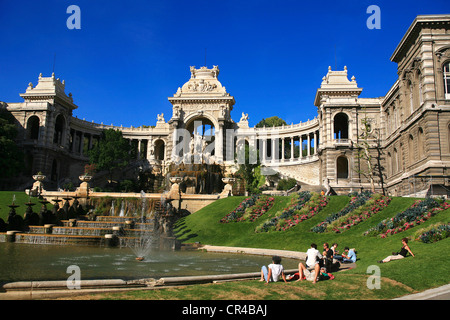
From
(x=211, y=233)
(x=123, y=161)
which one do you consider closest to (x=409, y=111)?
(x=211, y=233)

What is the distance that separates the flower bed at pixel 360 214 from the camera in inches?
1024

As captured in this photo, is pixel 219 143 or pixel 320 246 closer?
pixel 320 246

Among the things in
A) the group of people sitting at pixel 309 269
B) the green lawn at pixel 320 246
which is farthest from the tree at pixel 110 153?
the group of people sitting at pixel 309 269

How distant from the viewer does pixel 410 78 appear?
4425cm

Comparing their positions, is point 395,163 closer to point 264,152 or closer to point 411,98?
point 411,98

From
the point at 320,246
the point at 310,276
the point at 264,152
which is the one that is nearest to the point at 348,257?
the point at 320,246

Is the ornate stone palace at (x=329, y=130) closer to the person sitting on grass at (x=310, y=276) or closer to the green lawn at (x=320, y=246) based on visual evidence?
the green lawn at (x=320, y=246)

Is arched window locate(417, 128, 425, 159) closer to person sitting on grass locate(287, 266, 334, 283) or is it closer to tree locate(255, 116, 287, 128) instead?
person sitting on grass locate(287, 266, 334, 283)

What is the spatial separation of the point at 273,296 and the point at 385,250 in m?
11.2

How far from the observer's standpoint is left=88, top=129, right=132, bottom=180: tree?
2618 inches

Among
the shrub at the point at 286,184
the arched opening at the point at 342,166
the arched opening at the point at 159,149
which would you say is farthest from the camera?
the arched opening at the point at 159,149

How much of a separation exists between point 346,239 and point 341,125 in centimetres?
4858

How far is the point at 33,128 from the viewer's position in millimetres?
68000

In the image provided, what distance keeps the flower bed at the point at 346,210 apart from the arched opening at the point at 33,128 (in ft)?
176
